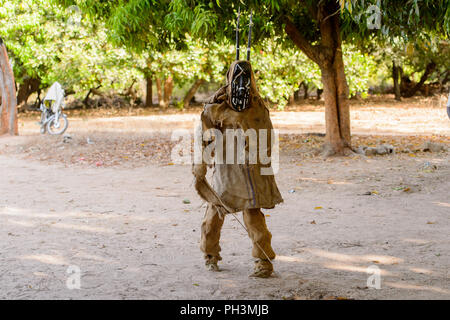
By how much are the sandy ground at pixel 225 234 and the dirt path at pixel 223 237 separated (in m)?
0.02

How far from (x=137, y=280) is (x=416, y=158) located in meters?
7.86

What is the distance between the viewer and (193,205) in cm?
747

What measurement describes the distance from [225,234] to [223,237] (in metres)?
0.12

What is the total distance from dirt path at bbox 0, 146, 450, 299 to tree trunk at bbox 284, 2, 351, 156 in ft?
5.13

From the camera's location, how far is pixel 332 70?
36.1ft

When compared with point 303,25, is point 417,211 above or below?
below

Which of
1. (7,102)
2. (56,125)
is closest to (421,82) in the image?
(56,125)

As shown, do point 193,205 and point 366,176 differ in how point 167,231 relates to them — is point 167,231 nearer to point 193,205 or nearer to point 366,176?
point 193,205

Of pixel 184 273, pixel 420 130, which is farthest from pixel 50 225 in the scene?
pixel 420 130

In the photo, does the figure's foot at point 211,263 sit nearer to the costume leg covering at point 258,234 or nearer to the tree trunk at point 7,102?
the costume leg covering at point 258,234

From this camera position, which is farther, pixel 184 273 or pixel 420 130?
pixel 420 130

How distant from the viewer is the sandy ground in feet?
13.7

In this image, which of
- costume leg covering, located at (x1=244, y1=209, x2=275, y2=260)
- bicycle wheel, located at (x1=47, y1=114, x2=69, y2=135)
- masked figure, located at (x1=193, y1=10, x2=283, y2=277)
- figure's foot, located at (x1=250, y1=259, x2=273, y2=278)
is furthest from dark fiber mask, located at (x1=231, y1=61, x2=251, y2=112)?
bicycle wheel, located at (x1=47, y1=114, x2=69, y2=135)
